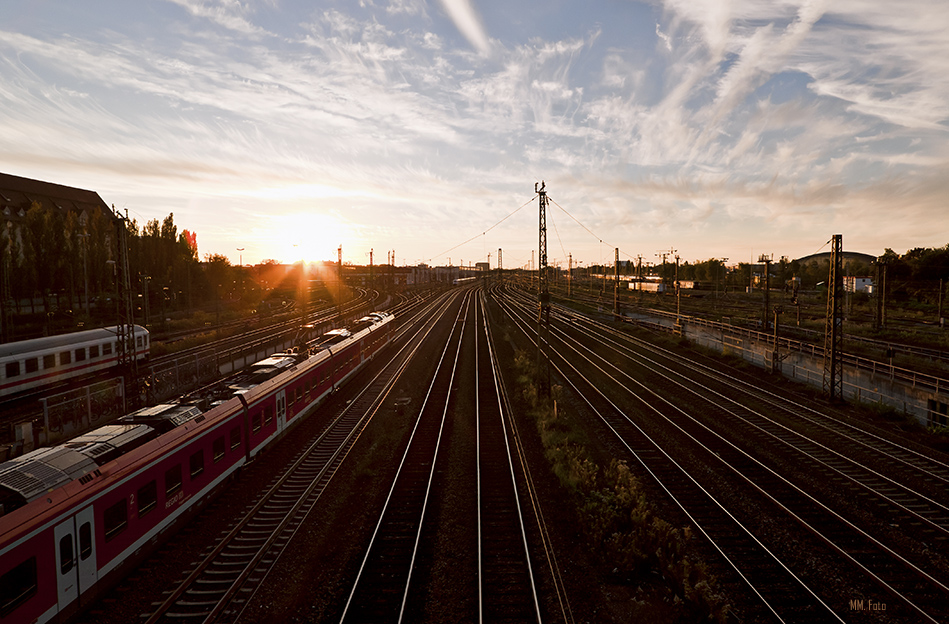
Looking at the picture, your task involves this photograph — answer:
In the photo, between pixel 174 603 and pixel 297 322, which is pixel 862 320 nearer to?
pixel 297 322

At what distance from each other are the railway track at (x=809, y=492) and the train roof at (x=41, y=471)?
13.8 m

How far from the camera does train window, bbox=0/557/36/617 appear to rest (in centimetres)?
694

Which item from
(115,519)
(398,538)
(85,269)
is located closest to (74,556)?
(115,519)

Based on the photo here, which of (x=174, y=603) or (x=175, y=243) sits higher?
(x=175, y=243)

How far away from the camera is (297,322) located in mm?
50969

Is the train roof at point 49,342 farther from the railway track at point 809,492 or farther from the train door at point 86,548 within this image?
the railway track at point 809,492

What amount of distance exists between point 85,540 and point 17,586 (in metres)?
1.39

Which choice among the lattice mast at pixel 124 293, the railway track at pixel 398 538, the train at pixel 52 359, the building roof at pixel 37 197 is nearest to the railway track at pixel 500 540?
the railway track at pixel 398 538

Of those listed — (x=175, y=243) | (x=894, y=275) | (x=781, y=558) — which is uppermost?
(x=175, y=243)

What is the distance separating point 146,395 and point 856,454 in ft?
98.1

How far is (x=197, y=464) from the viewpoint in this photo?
40.1 feet

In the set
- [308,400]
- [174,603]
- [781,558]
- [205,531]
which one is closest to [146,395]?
[308,400]

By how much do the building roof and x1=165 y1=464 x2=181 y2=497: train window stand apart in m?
70.1

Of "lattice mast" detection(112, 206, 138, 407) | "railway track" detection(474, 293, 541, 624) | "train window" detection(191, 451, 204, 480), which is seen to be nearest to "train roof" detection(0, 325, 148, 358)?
"lattice mast" detection(112, 206, 138, 407)
